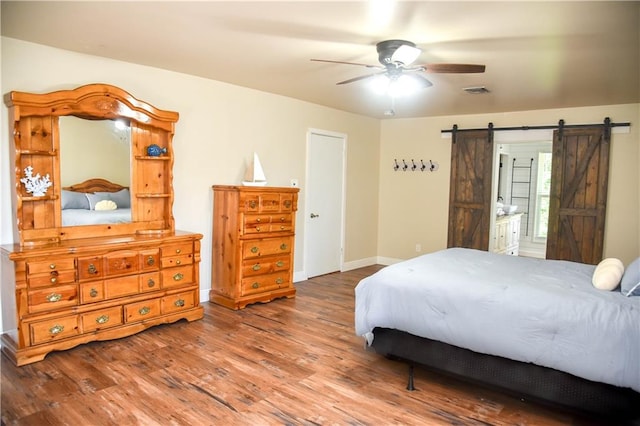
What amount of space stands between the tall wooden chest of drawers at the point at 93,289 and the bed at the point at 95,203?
0.71ft

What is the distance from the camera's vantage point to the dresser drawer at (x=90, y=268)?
10.9ft

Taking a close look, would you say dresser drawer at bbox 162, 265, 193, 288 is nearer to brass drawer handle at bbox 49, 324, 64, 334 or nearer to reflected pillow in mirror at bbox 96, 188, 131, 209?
reflected pillow in mirror at bbox 96, 188, 131, 209

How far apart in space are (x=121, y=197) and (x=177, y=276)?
90 centimetres

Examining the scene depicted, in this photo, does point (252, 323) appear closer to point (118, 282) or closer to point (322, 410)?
point (118, 282)

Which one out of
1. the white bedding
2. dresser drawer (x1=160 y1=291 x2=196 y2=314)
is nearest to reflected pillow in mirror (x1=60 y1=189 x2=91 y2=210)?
dresser drawer (x1=160 y1=291 x2=196 y2=314)

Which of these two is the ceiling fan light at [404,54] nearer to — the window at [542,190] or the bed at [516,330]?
the bed at [516,330]

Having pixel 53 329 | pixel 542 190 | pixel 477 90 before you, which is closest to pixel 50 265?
pixel 53 329

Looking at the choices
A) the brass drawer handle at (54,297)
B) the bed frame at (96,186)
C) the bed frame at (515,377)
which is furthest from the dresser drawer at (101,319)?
the bed frame at (515,377)

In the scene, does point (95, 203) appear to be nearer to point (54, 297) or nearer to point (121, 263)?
point (121, 263)

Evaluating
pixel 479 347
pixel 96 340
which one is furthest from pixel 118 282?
pixel 479 347

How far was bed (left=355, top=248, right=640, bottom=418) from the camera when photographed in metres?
2.29

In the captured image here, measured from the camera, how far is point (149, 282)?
374cm

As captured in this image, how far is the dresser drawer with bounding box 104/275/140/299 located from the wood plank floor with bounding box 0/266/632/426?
1.29 feet

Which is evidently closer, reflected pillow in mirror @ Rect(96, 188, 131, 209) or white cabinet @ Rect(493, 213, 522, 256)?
reflected pillow in mirror @ Rect(96, 188, 131, 209)
